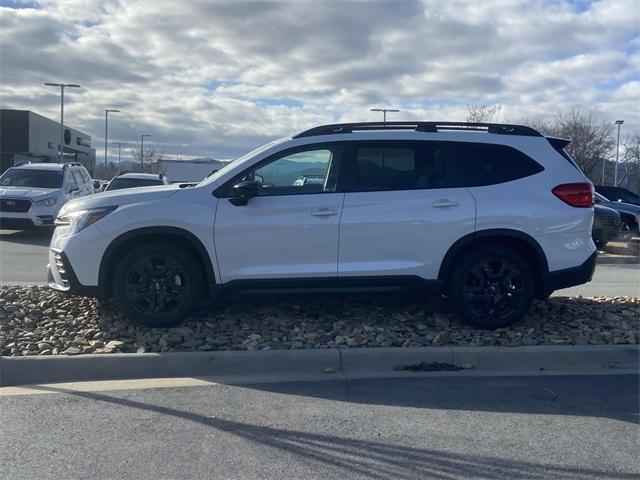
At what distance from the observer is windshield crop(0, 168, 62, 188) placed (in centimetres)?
1658

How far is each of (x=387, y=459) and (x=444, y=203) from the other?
2893 mm

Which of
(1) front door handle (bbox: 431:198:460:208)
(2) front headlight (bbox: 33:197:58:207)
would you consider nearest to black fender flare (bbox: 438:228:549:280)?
Result: (1) front door handle (bbox: 431:198:460:208)

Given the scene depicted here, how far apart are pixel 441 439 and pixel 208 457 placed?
1.50m

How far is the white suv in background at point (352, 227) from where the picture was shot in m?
6.04

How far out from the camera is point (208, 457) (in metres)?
3.96

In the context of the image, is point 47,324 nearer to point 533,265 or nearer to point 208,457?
point 208,457

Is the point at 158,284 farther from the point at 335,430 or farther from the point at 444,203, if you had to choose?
the point at 444,203

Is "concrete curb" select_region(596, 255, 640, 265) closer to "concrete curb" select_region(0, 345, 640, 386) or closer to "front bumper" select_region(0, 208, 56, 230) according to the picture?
"concrete curb" select_region(0, 345, 640, 386)

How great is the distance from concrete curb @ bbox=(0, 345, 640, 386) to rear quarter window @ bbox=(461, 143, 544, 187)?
5.37 feet

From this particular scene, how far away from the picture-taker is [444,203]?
620cm

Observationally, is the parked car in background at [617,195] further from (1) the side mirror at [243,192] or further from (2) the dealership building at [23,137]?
(2) the dealership building at [23,137]

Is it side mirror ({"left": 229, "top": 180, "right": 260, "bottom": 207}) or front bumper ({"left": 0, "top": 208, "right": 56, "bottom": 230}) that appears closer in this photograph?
side mirror ({"left": 229, "top": 180, "right": 260, "bottom": 207})

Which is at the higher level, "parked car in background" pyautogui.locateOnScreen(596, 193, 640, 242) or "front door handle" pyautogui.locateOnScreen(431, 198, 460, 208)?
"front door handle" pyautogui.locateOnScreen(431, 198, 460, 208)

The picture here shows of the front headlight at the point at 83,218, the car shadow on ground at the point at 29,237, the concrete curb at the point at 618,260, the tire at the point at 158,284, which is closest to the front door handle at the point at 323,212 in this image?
the tire at the point at 158,284
